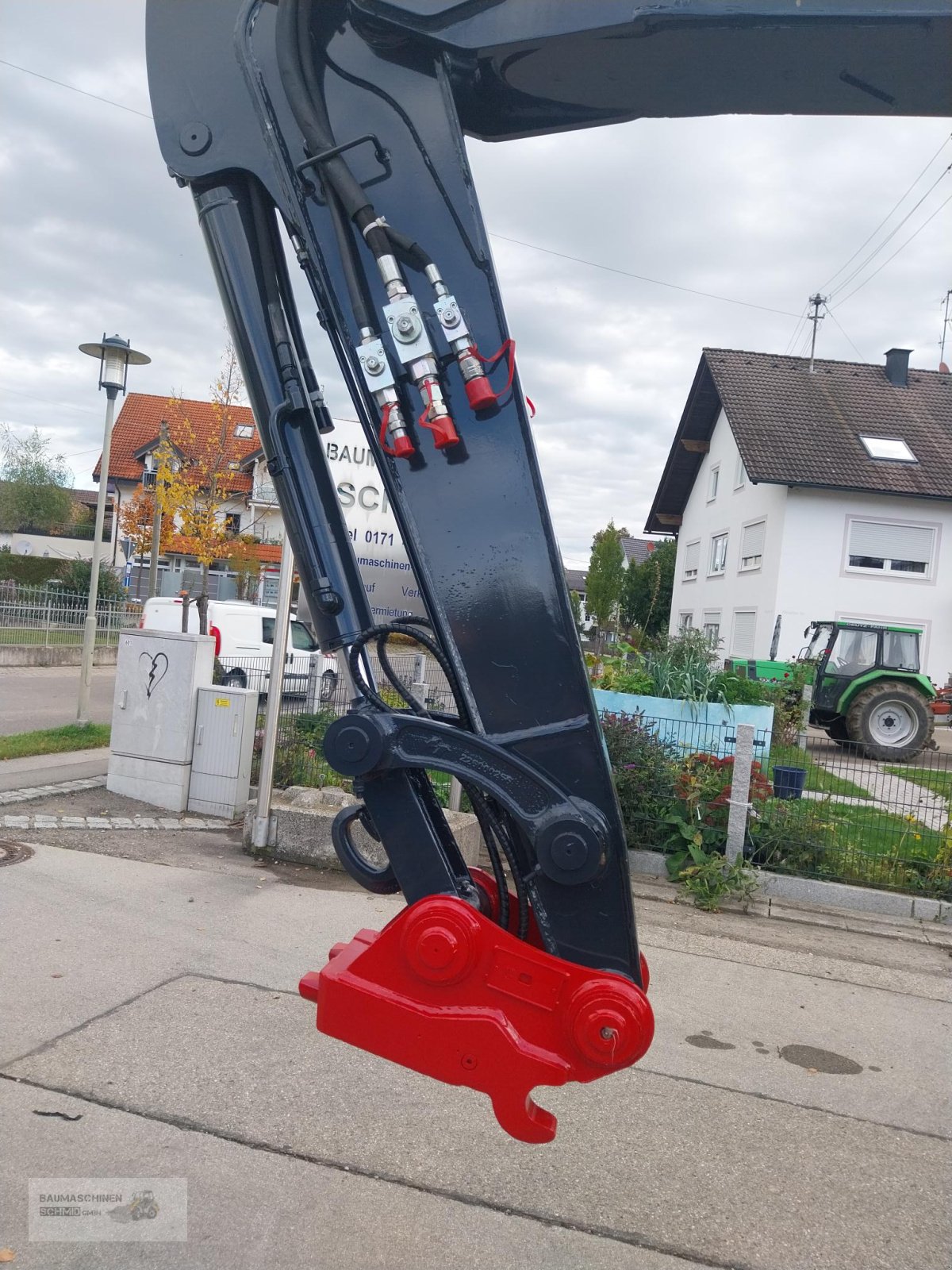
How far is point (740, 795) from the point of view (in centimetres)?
768

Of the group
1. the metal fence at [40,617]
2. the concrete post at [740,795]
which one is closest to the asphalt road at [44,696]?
the metal fence at [40,617]

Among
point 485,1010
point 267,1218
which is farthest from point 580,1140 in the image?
point 485,1010

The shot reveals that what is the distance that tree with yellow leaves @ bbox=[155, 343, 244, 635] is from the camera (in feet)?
73.3

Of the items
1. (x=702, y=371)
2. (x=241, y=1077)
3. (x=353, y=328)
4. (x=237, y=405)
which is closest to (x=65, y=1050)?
(x=241, y=1077)

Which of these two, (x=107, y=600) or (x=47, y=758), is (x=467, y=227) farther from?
(x=107, y=600)

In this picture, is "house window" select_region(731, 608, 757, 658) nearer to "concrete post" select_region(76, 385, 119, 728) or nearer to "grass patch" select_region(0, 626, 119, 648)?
"grass patch" select_region(0, 626, 119, 648)

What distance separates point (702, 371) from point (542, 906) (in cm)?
2879

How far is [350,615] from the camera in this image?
8.36 ft

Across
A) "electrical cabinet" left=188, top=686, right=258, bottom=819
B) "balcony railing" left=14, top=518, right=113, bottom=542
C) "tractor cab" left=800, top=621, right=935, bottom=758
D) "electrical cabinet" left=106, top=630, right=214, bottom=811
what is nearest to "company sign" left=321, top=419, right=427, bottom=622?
"electrical cabinet" left=188, top=686, right=258, bottom=819

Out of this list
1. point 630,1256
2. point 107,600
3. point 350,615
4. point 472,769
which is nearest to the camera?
point 472,769

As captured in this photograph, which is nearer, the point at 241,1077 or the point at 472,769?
the point at 472,769

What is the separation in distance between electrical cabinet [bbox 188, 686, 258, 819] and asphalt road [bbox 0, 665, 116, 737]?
71.6 inches

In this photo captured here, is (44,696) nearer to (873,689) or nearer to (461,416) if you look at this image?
(873,689)

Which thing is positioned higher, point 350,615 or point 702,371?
point 702,371
